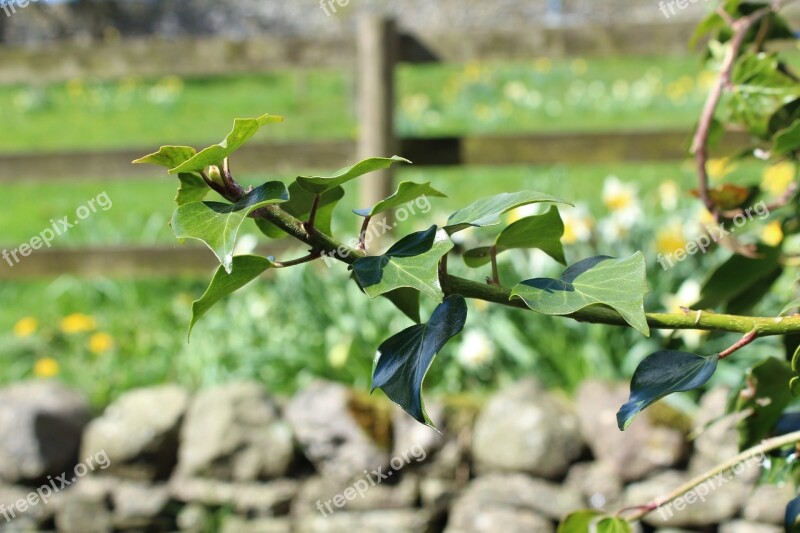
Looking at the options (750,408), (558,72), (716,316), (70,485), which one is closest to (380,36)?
(70,485)

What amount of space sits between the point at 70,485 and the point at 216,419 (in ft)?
1.58

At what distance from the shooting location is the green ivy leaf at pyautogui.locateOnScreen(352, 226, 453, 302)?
1.52 ft

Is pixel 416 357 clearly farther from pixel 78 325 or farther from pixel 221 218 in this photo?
pixel 78 325

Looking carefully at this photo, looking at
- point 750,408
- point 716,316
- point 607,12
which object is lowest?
point 607,12

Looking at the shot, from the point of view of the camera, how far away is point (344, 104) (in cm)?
753

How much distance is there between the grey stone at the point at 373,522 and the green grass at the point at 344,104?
10.6 feet

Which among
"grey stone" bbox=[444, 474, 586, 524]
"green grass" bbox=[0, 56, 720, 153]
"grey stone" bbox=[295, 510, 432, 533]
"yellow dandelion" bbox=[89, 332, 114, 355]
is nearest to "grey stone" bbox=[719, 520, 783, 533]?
"grey stone" bbox=[444, 474, 586, 524]

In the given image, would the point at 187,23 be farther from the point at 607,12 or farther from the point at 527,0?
the point at 607,12

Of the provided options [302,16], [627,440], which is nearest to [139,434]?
[627,440]

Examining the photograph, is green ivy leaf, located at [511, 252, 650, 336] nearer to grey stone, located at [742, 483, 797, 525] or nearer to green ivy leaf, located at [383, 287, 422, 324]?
green ivy leaf, located at [383, 287, 422, 324]

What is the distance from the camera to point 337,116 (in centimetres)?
694

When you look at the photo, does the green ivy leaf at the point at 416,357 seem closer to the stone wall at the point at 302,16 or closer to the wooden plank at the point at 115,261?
the wooden plank at the point at 115,261

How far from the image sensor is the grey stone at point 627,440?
6.81ft
